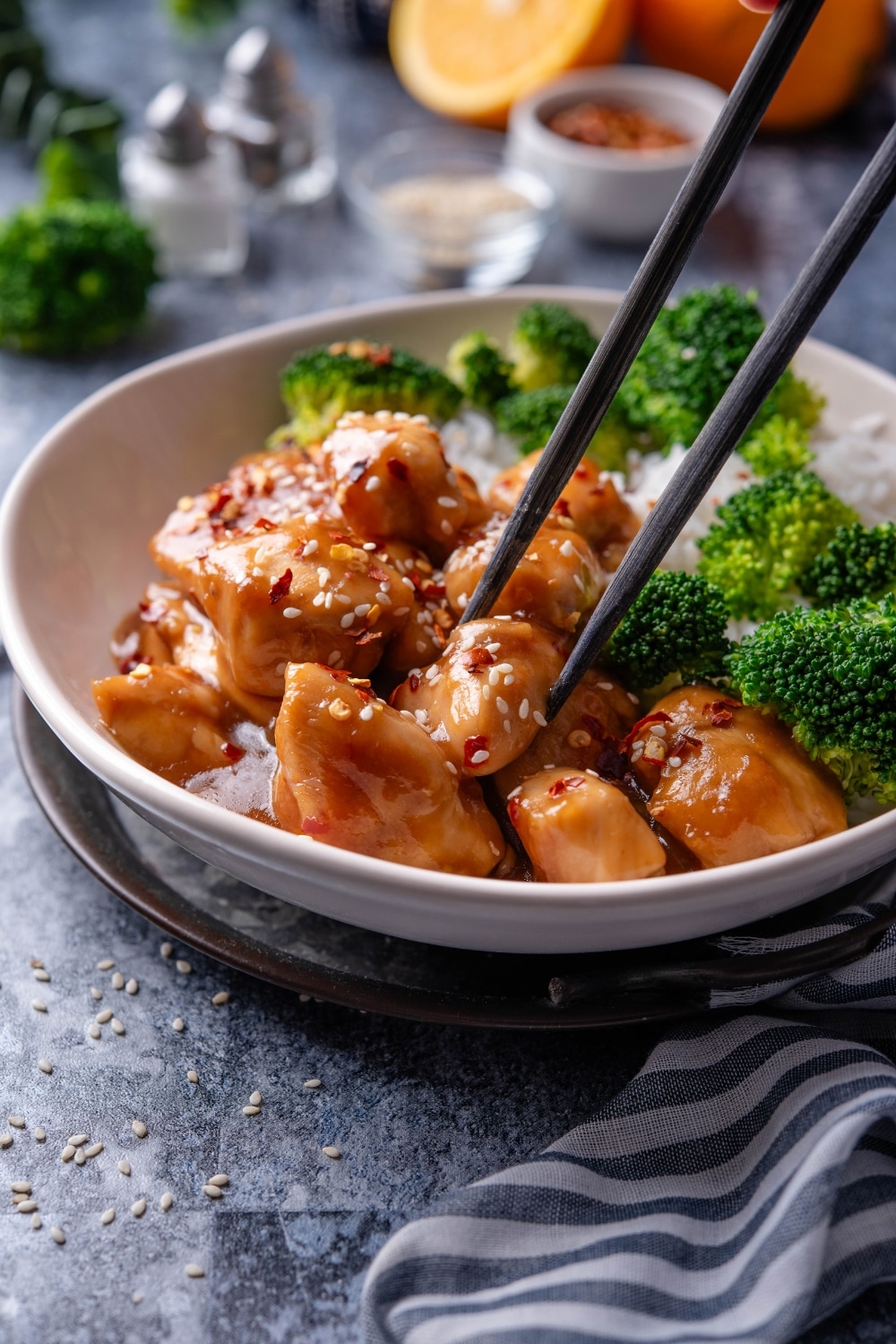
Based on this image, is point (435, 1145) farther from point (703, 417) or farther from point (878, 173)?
point (703, 417)

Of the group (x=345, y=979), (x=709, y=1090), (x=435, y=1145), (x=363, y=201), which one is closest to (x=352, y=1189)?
(x=435, y=1145)

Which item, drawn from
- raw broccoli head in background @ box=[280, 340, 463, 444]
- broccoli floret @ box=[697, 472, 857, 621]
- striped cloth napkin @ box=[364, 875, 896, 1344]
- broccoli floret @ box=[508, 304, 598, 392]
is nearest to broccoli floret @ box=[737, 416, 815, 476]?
broccoli floret @ box=[697, 472, 857, 621]

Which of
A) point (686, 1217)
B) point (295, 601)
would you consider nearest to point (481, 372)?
point (295, 601)

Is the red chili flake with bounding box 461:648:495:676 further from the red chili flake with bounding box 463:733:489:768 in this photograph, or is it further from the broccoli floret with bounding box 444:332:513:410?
the broccoli floret with bounding box 444:332:513:410

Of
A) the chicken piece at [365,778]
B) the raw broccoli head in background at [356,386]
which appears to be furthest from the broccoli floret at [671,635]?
the raw broccoli head in background at [356,386]

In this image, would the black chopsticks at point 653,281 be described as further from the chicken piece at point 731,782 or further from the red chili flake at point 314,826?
the red chili flake at point 314,826
